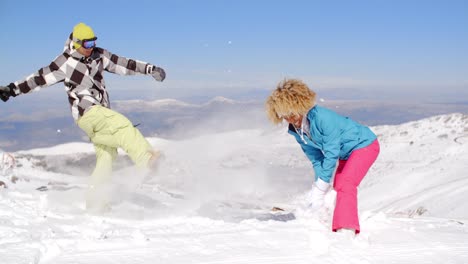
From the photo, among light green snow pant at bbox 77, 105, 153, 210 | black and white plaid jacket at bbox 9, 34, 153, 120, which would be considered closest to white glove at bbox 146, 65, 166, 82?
black and white plaid jacket at bbox 9, 34, 153, 120

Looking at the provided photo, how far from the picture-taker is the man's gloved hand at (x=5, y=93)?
481 centimetres

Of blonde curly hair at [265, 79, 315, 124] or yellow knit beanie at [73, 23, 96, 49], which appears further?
yellow knit beanie at [73, 23, 96, 49]

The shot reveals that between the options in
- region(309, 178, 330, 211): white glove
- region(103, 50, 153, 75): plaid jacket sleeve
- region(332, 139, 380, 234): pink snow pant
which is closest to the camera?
region(332, 139, 380, 234): pink snow pant

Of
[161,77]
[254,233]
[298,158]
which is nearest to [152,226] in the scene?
[254,233]

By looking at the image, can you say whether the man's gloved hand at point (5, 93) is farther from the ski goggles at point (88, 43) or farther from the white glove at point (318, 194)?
the white glove at point (318, 194)

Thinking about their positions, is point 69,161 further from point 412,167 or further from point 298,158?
point 412,167

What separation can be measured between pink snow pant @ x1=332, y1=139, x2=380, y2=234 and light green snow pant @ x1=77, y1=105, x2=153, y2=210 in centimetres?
202

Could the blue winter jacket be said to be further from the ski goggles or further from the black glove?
the black glove

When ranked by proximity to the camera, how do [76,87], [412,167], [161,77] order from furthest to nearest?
[412,167], [161,77], [76,87]

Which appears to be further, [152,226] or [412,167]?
[412,167]

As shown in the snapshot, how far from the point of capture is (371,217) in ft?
13.7

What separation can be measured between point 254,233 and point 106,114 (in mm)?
2282

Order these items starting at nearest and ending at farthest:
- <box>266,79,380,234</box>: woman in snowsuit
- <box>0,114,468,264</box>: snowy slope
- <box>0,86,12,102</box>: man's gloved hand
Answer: <box>0,114,468,264</box>: snowy slope
<box>266,79,380,234</box>: woman in snowsuit
<box>0,86,12,102</box>: man's gloved hand

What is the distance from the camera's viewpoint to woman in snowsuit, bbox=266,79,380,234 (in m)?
3.72
